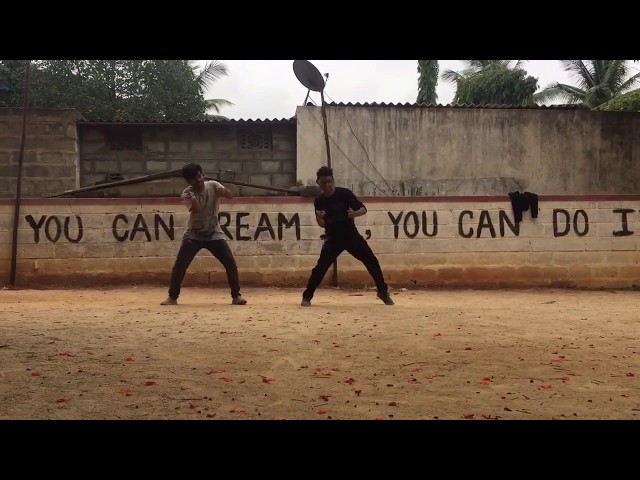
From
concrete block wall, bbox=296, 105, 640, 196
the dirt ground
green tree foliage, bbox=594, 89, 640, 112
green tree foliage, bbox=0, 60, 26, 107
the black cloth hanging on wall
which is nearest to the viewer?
the dirt ground

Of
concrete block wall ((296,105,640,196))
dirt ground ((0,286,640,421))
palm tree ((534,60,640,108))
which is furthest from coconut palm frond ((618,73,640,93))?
dirt ground ((0,286,640,421))

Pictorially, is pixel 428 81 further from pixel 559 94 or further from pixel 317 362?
pixel 317 362

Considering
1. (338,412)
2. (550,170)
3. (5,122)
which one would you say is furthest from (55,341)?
(550,170)

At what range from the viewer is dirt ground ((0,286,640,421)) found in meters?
3.58

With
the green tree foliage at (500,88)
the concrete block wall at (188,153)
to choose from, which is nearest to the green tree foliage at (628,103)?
the green tree foliage at (500,88)

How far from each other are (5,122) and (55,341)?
36.3ft

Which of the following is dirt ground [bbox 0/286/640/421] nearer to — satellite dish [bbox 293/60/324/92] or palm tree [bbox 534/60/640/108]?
satellite dish [bbox 293/60/324/92]

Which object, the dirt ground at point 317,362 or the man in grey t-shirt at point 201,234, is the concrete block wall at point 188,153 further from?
the dirt ground at point 317,362

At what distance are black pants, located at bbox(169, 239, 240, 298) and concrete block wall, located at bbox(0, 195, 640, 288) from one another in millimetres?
2508

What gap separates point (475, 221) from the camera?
11.1 m

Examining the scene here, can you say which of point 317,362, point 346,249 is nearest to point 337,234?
point 346,249
